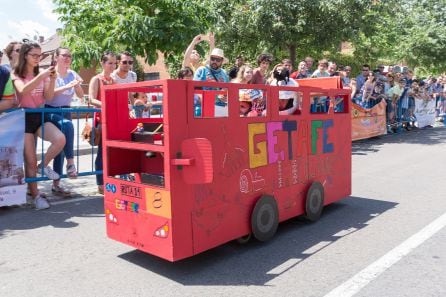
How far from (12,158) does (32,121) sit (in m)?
0.53

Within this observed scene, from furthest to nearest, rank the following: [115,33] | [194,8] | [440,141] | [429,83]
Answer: [429,83] → [440,141] → [194,8] → [115,33]

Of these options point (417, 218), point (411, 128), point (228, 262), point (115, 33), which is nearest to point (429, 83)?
point (411, 128)

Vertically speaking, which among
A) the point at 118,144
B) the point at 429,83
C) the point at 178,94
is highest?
the point at 429,83

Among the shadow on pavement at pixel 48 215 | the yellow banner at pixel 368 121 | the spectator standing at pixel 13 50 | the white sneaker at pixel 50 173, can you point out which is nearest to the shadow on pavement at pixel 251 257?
the shadow on pavement at pixel 48 215

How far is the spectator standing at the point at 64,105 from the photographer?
6082 millimetres

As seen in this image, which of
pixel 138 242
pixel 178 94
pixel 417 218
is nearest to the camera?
pixel 178 94

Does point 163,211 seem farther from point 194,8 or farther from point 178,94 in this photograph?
point 194,8

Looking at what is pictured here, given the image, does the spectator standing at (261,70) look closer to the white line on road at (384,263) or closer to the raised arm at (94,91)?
the raised arm at (94,91)

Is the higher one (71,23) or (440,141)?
(71,23)

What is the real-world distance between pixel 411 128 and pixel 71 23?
41.1 feet

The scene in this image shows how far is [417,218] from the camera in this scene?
5.19m

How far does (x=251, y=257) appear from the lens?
159 inches

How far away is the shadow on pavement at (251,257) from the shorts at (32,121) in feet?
8.56

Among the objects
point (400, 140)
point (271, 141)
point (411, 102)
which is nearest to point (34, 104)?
point (271, 141)
